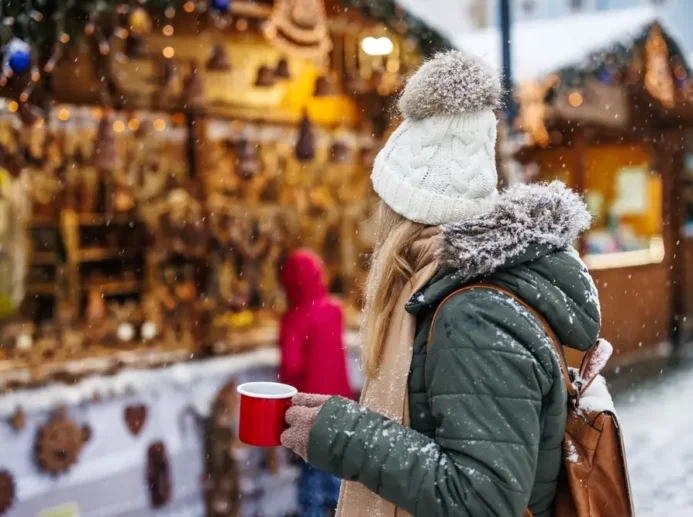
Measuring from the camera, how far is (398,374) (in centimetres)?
167

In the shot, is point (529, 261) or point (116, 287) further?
point (116, 287)

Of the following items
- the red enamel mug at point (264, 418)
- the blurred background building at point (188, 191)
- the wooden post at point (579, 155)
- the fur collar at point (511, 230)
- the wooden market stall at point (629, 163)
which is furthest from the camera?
the wooden post at point (579, 155)

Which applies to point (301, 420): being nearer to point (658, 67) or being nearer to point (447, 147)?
point (447, 147)

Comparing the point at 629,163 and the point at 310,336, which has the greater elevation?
the point at 629,163

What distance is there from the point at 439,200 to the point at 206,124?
558cm

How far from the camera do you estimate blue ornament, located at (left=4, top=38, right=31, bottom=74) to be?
4656 millimetres

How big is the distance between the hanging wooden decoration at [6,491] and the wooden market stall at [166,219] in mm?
16

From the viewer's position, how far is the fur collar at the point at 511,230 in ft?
5.06

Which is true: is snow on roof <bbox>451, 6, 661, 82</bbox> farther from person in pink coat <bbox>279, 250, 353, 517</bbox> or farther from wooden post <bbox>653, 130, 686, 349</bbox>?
person in pink coat <bbox>279, 250, 353, 517</bbox>

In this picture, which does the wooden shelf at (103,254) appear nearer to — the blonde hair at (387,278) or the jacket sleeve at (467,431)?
the blonde hair at (387,278)

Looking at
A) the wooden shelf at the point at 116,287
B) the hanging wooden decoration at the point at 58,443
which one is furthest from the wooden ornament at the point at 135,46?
the hanging wooden decoration at the point at 58,443

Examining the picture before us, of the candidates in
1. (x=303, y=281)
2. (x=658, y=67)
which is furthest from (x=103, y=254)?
(x=658, y=67)

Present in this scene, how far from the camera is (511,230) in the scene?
1.58 meters

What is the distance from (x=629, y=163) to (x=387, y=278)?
11.9 m
